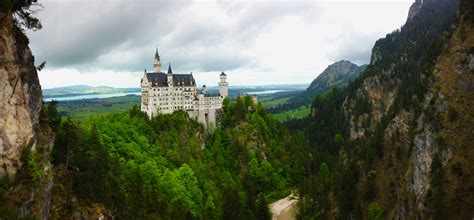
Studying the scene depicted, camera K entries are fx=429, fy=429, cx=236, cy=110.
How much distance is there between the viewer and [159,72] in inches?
5704

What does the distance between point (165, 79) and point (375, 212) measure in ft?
271

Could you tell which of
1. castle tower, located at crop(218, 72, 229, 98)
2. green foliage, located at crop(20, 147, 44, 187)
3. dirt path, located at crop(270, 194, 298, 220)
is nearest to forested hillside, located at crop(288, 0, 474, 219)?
dirt path, located at crop(270, 194, 298, 220)

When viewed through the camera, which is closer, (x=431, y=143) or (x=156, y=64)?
(x=431, y=143)

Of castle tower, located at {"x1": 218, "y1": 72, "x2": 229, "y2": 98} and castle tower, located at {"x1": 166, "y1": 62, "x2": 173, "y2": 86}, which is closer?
castle tower, located at {"x1": 166, "y1": 62, "x2": 173, "y2": 86}

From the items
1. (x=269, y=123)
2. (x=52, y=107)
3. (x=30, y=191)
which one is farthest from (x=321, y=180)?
(x=30, y=191)

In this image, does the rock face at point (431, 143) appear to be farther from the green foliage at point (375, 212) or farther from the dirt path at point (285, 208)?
the dirt path at point (285, 208)

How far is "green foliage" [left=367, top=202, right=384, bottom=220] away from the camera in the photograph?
8225 cm

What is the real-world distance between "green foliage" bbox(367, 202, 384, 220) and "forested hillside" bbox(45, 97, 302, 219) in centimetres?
2327

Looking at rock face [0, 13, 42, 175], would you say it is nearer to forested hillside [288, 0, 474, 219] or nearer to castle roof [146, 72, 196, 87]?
forested hillside [288, 0, 474, 219]

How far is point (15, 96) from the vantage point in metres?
45.8

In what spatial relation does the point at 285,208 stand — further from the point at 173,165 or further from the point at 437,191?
the point at 437,191

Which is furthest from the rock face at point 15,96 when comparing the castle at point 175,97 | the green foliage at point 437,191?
the castle at point 175,97

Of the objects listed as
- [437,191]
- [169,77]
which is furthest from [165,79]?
[437,191]

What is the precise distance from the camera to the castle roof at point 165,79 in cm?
13862
